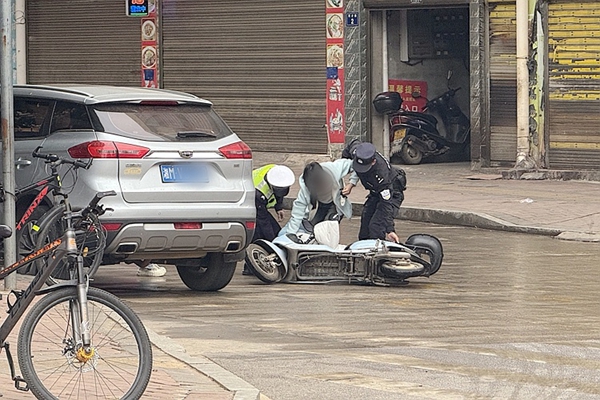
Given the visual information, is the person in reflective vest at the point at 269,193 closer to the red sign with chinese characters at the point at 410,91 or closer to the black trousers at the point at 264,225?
the black trousers at the point at 264,225

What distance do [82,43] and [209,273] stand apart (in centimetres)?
1702

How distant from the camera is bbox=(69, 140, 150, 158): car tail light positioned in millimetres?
10125

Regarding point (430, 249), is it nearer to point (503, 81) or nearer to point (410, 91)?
point (503, 81)

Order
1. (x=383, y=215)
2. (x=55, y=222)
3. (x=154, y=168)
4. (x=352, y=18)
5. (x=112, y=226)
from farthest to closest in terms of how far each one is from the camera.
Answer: (x=352, y=18)
(x=383, y=215)
(x=154, y=168)
(x=112, y=226)
(x=55, y=222)

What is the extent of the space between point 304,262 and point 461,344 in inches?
125

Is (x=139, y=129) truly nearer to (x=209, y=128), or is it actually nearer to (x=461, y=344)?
(x=209, y=128)

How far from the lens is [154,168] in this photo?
1023 cm

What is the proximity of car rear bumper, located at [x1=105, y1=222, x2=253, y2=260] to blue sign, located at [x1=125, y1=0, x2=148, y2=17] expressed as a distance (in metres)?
15.7

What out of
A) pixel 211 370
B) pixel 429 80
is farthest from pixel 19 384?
pixel 429 80

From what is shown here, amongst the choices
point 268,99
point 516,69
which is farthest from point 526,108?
point 268,99

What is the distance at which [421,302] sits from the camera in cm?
1045

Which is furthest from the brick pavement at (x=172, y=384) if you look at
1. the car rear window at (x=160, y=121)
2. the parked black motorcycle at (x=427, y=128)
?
the parked black motorcycle at (x=427, y=128)

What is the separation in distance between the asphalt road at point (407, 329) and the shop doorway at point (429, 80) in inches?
387

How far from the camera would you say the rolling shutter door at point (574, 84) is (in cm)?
1981
